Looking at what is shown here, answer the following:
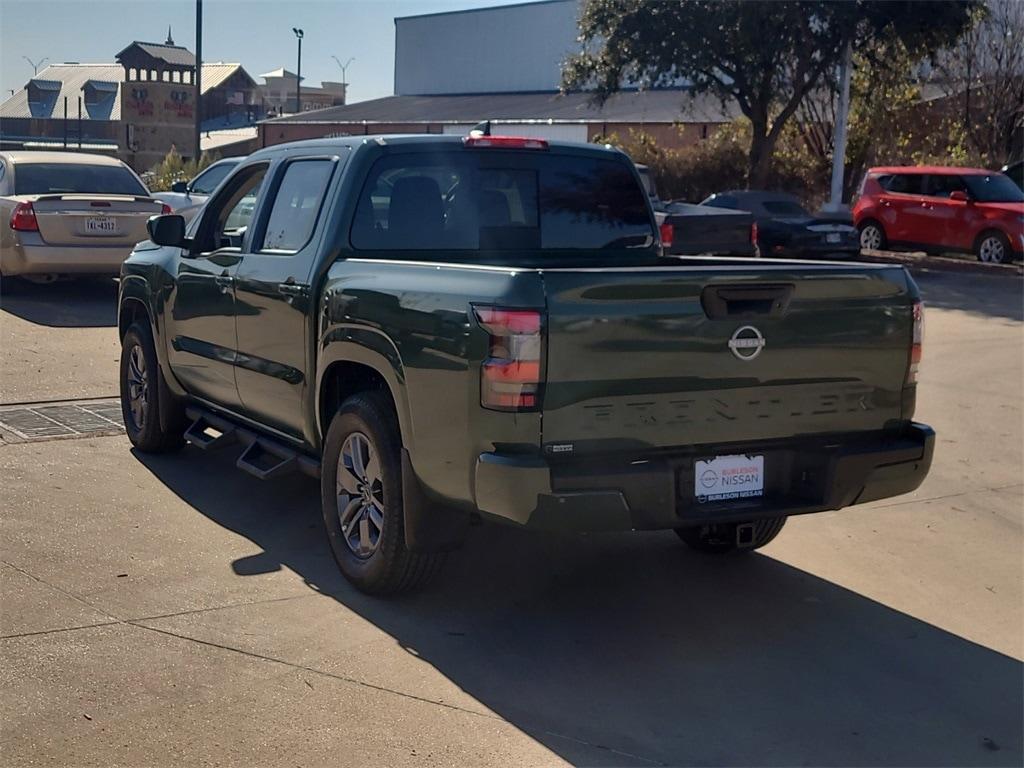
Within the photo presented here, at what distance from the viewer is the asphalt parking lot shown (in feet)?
13.7

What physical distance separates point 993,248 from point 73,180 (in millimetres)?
14529

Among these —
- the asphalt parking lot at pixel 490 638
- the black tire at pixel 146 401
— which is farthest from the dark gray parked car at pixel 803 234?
the black tire at pixel 146 401

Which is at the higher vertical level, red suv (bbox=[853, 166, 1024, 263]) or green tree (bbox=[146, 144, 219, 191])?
green tree (bbox=[146, 144, 219, 191])

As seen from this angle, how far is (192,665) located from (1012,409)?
24.0ft

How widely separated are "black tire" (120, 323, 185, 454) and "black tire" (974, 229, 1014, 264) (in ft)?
54.1

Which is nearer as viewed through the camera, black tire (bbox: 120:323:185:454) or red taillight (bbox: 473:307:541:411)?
red taillight (bbox: 473:307:541:411)

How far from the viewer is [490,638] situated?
5.05m

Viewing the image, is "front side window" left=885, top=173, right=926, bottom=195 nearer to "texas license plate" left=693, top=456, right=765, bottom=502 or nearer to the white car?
the white car

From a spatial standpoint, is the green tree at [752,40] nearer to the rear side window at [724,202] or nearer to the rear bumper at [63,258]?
the rear side window at [724,202]

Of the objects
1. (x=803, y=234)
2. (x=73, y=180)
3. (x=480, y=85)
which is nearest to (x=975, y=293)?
(x=803, y=234)

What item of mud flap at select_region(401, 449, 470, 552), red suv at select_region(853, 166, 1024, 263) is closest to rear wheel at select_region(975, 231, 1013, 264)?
red suv at select_region(853, 166, 1024, 263)

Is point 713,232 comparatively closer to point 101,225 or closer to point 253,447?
point 101,225

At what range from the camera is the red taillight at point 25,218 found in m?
12.9

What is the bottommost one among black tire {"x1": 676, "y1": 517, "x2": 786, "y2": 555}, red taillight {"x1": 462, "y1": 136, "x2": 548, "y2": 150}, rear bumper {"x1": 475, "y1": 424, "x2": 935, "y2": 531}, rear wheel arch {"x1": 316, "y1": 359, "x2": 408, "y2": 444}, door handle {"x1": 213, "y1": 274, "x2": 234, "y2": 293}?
black tire {"x1": 676, "y1": 517, "x2": 786, "y2": 555}
